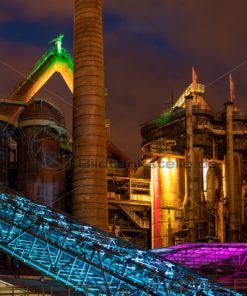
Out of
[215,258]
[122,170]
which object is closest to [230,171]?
[122,170]

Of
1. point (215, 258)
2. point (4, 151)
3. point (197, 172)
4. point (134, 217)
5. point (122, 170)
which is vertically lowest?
point (215, 258)

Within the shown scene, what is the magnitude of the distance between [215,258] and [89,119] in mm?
12177

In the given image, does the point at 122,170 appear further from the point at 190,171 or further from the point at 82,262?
the point at 82,262

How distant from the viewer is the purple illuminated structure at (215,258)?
108 ft

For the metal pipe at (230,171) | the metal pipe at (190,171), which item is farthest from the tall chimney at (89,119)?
the metal pipe at (230,171)

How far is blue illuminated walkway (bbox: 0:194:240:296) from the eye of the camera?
65.4 ft

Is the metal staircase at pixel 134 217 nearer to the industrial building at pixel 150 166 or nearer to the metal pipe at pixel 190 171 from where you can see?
the industrial building at pixel 150 166

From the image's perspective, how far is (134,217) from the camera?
156 feet

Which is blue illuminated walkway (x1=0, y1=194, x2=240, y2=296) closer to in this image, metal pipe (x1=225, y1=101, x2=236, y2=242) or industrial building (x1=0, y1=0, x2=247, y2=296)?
industrial building (x1=0, y1=0, x2=247, y2=296)

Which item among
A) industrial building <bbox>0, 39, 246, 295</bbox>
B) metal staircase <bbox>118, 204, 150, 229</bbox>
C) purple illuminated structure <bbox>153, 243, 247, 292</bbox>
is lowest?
purple illuminated structure <bbox>153, 243, 247, 292</bbox>

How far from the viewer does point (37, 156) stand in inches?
1603

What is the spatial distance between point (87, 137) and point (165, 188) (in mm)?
9383

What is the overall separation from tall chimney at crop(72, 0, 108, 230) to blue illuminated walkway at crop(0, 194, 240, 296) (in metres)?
15.8

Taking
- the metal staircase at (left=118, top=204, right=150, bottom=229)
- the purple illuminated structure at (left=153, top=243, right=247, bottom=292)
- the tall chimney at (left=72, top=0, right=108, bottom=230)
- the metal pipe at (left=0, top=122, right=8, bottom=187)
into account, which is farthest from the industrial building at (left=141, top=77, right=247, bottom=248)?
Answer: the metal pipe at (left=0, top=122, right=8, bottom=187)
